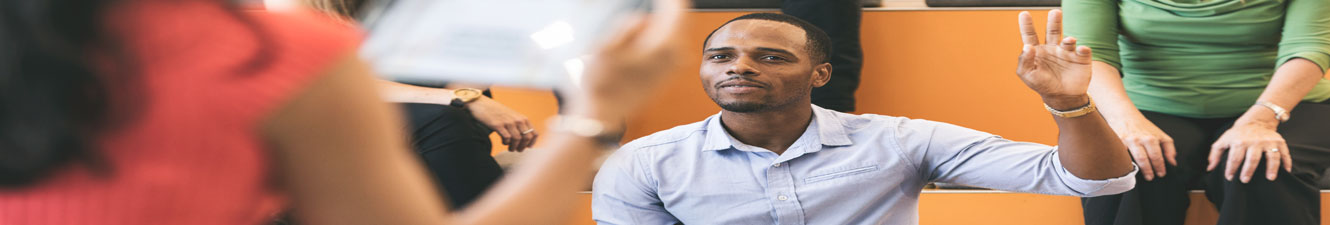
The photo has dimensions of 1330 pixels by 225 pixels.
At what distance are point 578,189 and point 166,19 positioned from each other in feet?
0.78

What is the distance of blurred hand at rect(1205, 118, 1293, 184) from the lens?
5.24ft

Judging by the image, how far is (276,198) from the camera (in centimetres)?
51

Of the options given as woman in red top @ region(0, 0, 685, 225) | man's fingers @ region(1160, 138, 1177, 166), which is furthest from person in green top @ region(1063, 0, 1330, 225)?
woman in red top @ region(0, 0, 685, 225)

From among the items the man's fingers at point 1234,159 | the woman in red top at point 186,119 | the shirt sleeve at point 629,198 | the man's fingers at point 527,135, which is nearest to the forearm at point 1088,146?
the man's fingers at point 1234,159

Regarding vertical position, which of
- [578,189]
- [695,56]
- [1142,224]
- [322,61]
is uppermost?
[322,61]

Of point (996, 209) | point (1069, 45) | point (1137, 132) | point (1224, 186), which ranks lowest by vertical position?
point (996, 209)

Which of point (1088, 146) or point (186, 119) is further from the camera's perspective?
point (1088, 146)

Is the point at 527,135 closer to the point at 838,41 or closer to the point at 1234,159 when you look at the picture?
the point at 838,41

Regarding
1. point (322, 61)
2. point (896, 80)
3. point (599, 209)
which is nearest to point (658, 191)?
point (599, 209)

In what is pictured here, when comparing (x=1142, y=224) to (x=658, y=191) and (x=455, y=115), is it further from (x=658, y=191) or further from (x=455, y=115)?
(x=455, y=115)

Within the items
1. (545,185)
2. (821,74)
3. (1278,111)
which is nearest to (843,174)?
(821,74)

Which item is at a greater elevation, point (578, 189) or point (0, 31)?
point (0, 31)

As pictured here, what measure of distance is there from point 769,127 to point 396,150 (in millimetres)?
1233

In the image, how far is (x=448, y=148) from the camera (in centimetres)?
148
